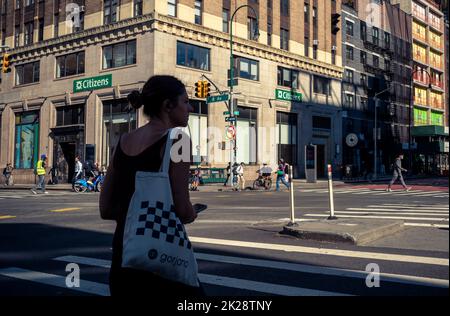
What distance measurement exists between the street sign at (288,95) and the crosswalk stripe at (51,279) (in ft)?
104

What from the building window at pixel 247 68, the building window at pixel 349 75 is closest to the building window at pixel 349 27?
the building window at pixel 349 75

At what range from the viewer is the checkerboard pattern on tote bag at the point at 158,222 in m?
2.06

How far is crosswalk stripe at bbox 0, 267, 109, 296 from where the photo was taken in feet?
14.8

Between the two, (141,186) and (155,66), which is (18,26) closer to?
(155,66)

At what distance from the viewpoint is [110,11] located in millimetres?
30422

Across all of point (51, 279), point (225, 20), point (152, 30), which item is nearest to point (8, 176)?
point (152, 30)

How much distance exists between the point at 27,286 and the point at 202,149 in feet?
85.5

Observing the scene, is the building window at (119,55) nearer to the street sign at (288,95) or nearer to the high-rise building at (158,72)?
the high-rise building at (158,72)

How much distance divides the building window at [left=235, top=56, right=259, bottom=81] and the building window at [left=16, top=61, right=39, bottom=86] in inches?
636

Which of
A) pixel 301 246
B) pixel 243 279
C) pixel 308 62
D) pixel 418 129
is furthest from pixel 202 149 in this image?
pixel 418 129

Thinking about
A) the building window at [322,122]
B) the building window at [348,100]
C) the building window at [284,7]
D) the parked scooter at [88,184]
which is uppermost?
the building window at [284,7]

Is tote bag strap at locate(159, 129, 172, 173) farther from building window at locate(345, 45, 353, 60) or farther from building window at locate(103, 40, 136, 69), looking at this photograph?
building window at locate(345, 45, 353, 60)

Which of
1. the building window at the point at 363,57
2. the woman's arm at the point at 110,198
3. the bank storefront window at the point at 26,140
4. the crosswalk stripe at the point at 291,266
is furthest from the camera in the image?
the building window at the point at 363,57

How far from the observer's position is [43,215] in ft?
38.5
